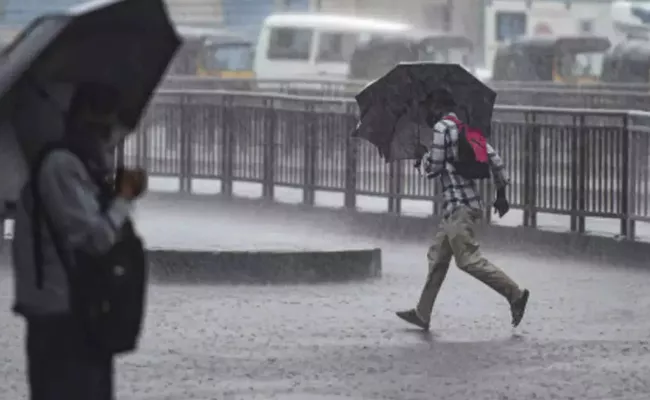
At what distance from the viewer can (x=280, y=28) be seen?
132 feet

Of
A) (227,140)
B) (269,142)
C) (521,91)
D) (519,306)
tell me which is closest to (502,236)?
(269,142)

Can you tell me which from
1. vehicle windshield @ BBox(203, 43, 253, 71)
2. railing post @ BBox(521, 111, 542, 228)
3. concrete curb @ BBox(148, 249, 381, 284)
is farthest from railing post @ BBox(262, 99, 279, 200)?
vehicle windshield @ BBox(203, 43, 253, 71)

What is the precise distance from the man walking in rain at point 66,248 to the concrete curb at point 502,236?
414 inches

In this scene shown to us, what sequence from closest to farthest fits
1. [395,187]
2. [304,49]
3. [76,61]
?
1. [76,61]
2. [395,187]
3. [304,49]

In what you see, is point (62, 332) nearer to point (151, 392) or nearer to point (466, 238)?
point (151, 392)

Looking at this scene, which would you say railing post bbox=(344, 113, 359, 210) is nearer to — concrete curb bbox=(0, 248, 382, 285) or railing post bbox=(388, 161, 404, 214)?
railing post bbox=(388, 161, 404, 214)

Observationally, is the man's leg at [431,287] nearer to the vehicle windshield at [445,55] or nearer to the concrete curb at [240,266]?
the concrete curb at [240,266]

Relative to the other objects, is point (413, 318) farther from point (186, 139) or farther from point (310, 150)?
point (186, 139)

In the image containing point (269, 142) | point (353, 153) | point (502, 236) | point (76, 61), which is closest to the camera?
point (76, 61)

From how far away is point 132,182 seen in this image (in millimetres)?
5711

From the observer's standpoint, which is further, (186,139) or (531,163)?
(186,139)

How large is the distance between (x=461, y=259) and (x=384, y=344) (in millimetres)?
810

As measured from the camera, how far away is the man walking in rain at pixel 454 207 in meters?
11.4

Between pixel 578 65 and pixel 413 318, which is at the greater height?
pixel 413 318
